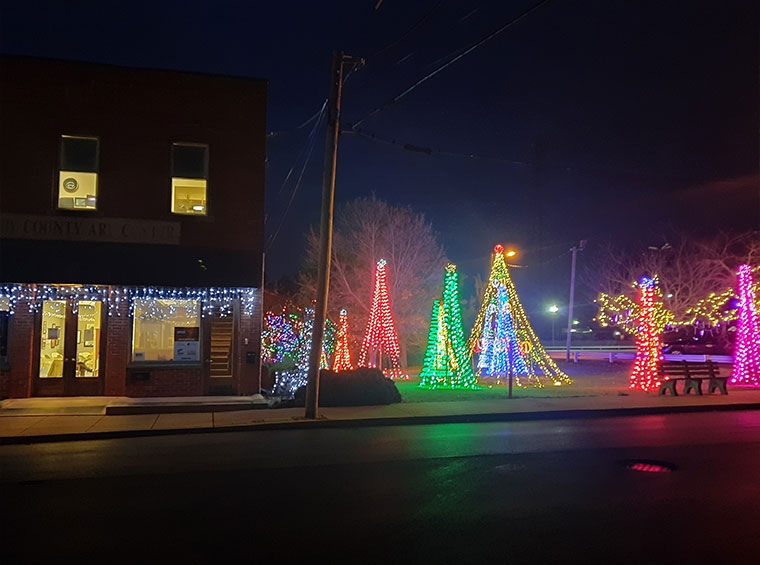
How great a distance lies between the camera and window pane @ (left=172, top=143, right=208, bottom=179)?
16438 mm

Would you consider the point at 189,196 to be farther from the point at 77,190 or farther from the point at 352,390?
the point at 352,390

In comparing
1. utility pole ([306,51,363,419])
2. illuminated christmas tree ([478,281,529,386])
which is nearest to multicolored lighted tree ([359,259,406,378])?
illuminated christmas tree ([478,281,529,386])

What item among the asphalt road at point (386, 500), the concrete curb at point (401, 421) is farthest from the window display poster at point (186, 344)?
the asphalt road at point (386, 500)

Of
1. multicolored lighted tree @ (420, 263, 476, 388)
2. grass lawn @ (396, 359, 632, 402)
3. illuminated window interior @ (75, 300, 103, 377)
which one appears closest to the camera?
illuminated window interior @ (75, 300, 103, 377)

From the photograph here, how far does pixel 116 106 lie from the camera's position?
16141 mm

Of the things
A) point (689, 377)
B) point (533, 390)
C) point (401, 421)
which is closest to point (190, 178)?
point (401, 421)

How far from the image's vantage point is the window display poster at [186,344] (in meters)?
16.5

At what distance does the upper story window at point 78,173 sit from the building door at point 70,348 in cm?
246

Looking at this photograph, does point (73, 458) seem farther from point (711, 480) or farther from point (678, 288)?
point (678, 288)

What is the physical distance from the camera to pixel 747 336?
2120 centimetres

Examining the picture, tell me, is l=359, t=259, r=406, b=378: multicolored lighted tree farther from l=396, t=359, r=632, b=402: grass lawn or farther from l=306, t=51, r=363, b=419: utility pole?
l=306, t=51, r=363, b=419: utility pole

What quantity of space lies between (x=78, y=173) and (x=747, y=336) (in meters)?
20.7

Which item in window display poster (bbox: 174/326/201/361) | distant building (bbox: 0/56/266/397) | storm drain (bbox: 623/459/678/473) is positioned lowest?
storm drain (bbox: 623/459/678/473)

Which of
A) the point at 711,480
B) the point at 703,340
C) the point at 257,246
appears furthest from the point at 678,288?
the point at 711,480
